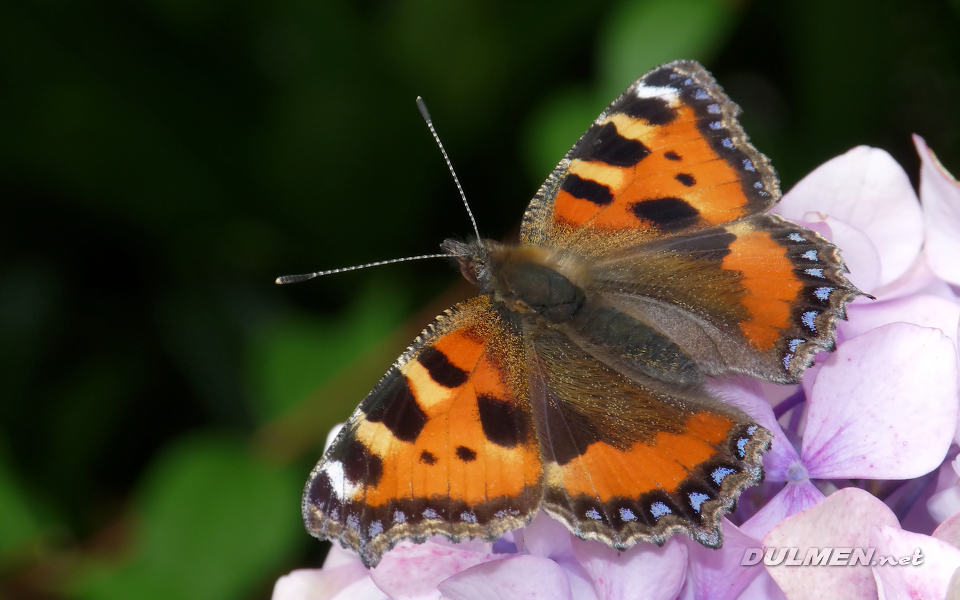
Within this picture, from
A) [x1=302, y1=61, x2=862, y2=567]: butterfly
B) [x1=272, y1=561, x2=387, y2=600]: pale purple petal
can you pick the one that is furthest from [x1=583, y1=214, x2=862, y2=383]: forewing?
[x1=272, y1=561, x2=387, y2=600]: pale purple petal

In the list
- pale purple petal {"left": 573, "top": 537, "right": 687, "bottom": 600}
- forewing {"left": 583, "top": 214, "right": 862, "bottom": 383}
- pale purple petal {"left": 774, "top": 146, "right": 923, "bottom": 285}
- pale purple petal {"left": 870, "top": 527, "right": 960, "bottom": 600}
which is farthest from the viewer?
pale purple petal {"left": 774, "top": 146, "right": 923, "bottom": 285}

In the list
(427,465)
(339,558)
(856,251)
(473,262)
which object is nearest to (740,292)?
(856,251)

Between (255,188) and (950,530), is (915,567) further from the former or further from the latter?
(255,188)

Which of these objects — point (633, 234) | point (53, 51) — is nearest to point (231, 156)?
point (53, 51)

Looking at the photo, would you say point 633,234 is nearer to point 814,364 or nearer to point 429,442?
point 814,364

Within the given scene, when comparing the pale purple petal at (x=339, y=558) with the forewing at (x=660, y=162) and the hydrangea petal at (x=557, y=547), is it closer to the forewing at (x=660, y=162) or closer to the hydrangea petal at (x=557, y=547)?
the hydrangea petal at (x=557, y=547)

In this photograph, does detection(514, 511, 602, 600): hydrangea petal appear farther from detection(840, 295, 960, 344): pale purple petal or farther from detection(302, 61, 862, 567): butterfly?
detection(840, 295, 960, 344): pale purple petal

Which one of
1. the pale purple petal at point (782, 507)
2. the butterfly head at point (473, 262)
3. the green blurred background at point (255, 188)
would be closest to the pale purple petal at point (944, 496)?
the pale purple petal at point (782, 507)
